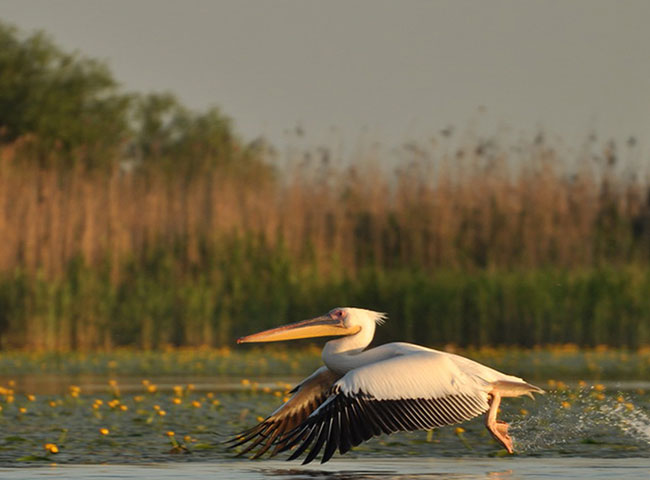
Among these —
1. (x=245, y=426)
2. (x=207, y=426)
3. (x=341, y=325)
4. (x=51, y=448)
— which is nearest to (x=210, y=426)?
(x=207, y=426)

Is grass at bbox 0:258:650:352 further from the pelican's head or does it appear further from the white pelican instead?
the pelican's head

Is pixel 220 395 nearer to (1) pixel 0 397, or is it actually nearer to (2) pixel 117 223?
Result: (1) pixel 0 397

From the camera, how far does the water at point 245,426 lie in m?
8.88

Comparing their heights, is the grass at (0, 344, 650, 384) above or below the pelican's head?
below

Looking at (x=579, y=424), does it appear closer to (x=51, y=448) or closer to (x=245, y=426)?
(x=245, y=426)

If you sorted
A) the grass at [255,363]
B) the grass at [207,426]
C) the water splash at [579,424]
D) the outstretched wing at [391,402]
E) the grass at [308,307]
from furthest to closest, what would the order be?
the grass at [308,307] → the grass at [255,363] → the water splash at [579,424] → the grass at [207,426] → the outstretched wing at [391,402]

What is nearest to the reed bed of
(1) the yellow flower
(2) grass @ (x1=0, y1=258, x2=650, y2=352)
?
(2) grass @ (x1=0, y1=258, x2=650, y2=352)

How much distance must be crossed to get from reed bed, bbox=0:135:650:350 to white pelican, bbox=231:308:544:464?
1077cm

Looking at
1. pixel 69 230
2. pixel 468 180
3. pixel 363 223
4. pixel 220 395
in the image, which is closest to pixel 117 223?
pixel 69 230

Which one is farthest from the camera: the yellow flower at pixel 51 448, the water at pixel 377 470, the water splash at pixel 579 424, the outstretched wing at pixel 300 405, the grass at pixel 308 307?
the grass at pixel 308 307

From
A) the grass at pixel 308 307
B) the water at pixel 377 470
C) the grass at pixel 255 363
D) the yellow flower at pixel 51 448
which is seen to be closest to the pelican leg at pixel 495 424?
the water at pixel 377 470

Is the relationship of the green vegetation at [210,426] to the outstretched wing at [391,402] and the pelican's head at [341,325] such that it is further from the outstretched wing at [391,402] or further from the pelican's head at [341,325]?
the outstretched wing at [391,402]

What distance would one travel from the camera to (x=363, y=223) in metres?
22.0

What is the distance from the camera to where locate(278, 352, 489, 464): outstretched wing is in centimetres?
817
